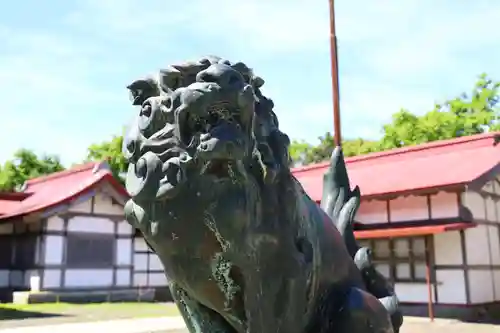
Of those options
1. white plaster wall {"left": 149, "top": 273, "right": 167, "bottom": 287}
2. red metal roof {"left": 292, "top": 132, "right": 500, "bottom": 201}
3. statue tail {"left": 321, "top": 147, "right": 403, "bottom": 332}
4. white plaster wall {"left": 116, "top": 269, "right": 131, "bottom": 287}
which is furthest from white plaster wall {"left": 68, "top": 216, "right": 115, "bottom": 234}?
statue tail {"left": 321, "top": 147, "right": 403, "bottom": 332}

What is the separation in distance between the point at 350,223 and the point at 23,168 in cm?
3617

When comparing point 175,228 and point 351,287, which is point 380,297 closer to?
point 351,287

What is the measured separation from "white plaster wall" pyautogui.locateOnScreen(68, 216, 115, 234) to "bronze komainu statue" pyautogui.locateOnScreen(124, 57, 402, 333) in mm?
17457

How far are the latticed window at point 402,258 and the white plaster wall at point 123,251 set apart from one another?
916 centimetres

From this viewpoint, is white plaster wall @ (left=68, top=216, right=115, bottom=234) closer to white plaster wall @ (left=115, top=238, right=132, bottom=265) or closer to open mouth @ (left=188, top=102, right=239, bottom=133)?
white plaster wall @ (left=115, top=238, right=132, bottom=265)

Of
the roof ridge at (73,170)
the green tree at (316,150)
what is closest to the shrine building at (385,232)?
the roof ridge at (73,170)

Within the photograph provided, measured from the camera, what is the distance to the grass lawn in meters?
13.1

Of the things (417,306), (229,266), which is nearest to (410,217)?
(417,306)

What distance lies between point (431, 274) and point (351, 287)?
1259 cm

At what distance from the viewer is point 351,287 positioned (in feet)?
9.13

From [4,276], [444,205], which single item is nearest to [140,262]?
[4,276]

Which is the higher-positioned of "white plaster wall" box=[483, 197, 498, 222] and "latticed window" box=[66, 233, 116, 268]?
"white plaster wall" box=[483, 197, 498, 222]

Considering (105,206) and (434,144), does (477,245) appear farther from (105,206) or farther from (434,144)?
(105,206)

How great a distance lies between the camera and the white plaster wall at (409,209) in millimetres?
14703
